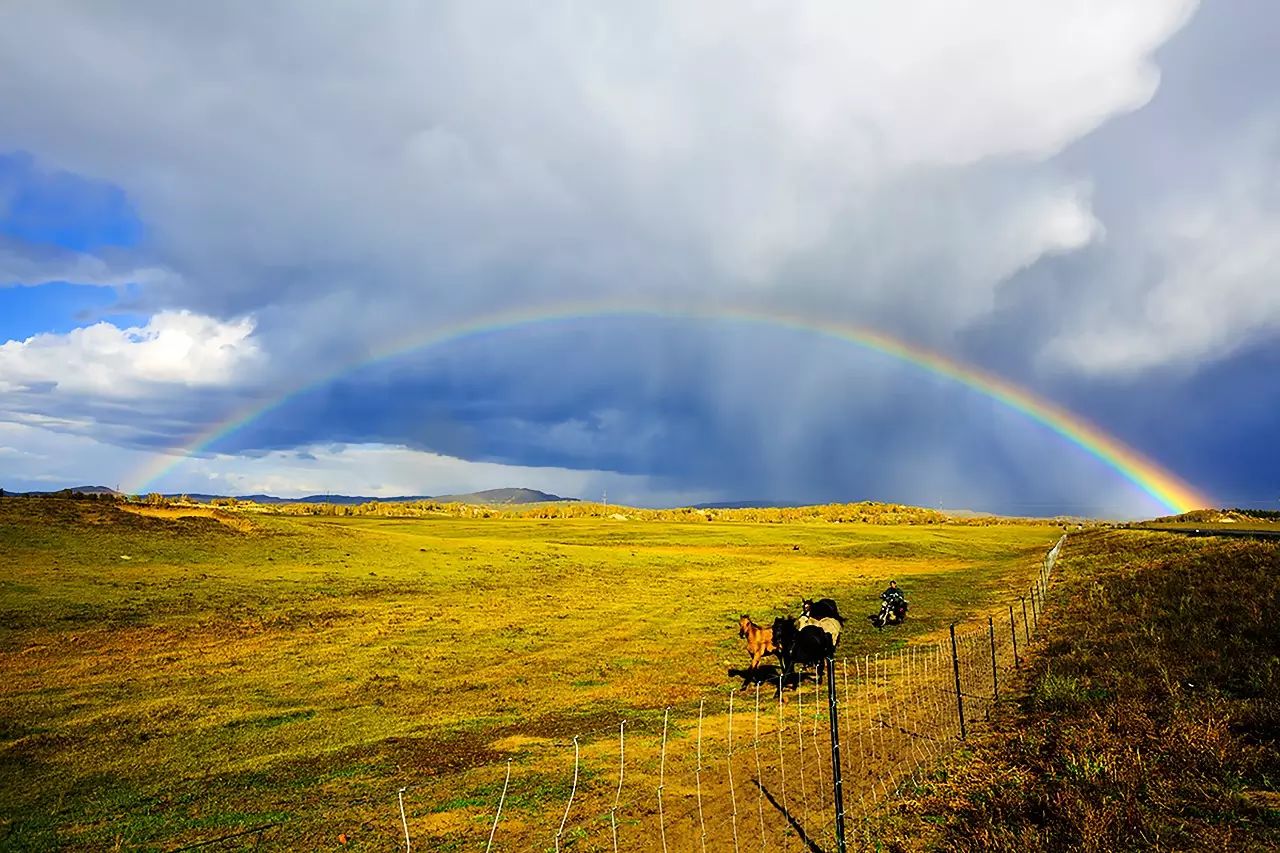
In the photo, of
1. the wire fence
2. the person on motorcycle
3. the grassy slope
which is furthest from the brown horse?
the person on motorcycle

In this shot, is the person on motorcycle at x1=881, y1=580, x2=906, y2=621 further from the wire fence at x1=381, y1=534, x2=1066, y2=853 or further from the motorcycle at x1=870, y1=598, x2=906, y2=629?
the wire fence at x1=381, y1=534, x2=1066, y2=853

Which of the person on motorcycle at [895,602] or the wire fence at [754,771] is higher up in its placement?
the person on motorcycle at [895,602]

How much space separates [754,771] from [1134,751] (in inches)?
244

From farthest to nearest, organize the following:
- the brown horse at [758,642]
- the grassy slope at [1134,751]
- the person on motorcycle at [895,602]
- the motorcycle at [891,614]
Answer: the person on motorcycle at [895,602] → the motorcycle at [891,614] → the brown horse at [758,642] → the grassy slope at [1134,751]

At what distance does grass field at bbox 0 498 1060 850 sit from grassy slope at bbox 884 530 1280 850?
598 centimetres

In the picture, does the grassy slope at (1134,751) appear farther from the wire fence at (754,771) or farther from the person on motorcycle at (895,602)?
the person on motorcycle at (895,602)

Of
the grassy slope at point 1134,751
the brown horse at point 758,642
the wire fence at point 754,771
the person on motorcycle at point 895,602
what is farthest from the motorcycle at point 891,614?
the brown horse at point 758,642

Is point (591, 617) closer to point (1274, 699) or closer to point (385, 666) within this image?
point (385, 666)

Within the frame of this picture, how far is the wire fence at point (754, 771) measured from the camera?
33.8 ft

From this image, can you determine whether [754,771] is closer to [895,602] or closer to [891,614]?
[895,602]

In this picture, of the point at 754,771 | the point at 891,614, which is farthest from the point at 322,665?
the point at 891,614

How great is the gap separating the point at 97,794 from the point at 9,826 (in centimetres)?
157

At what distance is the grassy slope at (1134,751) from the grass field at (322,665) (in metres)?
5.98

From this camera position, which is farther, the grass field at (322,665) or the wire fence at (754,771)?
the grass field at (322,665)
